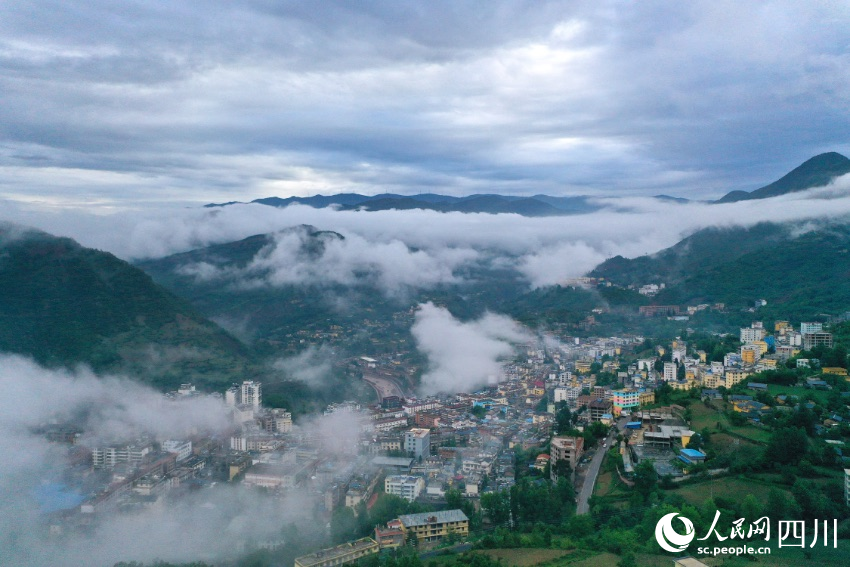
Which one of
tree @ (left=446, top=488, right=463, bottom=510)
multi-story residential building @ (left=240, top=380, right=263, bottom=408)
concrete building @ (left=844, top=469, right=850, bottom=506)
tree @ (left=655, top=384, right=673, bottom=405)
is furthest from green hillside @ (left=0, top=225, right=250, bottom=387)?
concrete building @ (left=844, top=469, right=850, bottom=506)

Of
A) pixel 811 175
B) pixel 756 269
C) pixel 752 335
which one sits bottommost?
pixel 752 335


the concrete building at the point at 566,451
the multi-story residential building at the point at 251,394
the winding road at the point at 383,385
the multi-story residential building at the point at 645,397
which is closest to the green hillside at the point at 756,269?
the multi-story residential building at the point at 645,397

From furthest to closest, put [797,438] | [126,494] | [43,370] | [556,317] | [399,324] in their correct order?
[399,324] < [556,317] < [43,370] < [126,494] < [797,438]

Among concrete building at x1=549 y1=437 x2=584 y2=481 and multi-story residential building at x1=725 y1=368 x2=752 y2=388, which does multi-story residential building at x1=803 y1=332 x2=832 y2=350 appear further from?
concrete building at x1=549 y1=437 x2=584 y2=481

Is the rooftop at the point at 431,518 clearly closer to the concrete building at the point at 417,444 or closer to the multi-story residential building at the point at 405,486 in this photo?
the multi-story residential building at the point at 405,486

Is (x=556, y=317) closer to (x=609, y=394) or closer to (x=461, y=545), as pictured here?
(x=609, y=394)

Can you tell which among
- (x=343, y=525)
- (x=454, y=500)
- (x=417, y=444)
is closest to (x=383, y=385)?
(x=417, y=444)

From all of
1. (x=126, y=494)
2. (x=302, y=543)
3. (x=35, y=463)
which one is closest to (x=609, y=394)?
(x=302, y=543)

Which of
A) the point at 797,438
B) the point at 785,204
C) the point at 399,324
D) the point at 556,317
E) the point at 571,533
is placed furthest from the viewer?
the point at 785,204

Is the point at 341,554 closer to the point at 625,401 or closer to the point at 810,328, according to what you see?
the point at 625,401
